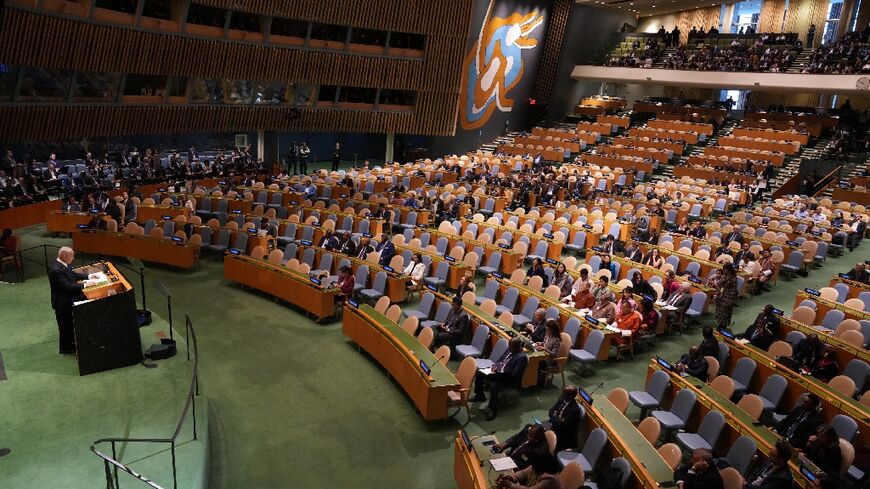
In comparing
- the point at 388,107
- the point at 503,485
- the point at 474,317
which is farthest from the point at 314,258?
the point at 388,107

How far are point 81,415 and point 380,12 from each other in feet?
65.7

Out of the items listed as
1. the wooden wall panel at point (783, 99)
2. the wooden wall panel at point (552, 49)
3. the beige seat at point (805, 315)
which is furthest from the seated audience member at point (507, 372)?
the wooden wall panel at point (783, 99)

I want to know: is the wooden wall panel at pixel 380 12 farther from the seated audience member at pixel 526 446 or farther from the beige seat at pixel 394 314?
the seated audience member at pixel 526 446

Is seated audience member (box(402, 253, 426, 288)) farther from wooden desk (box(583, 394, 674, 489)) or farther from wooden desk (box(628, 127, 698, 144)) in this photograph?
wooden desk (box(628, 127, 698, 144))

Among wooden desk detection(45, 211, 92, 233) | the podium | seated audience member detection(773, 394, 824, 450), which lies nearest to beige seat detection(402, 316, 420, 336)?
the podium

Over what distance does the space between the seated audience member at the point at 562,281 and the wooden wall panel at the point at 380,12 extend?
1501 cm

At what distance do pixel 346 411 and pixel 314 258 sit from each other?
523 cm

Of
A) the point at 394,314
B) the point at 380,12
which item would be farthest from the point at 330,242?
the point at 380,12

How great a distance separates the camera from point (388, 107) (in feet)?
87.0

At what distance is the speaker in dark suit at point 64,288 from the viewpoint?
Answer: 7.58 m

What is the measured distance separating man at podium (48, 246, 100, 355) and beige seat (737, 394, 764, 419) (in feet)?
26.7

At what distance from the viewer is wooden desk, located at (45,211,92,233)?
14.7 metres

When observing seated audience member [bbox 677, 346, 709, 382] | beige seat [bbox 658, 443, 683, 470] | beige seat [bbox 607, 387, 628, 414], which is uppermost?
seated audience member [bbox 677, 346, 709, 382]

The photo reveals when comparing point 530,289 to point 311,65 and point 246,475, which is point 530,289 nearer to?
point 246,475
